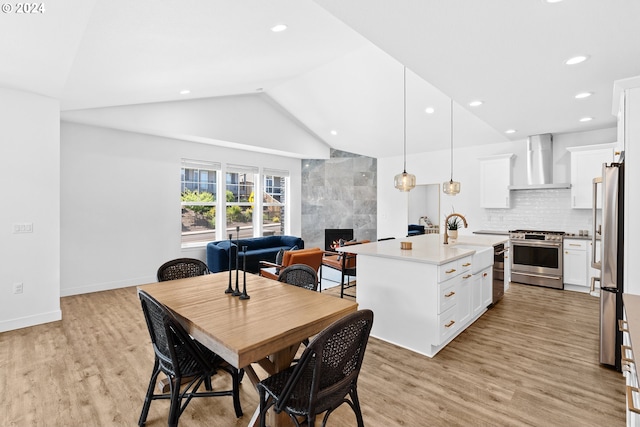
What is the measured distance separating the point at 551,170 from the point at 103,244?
7661 mm

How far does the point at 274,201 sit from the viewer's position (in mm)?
7844

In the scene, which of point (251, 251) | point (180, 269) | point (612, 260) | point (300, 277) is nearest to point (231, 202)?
point (251, 251)

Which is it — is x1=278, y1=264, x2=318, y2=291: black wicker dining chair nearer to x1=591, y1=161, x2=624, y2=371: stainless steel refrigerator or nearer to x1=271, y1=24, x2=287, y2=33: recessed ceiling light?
x1=271, y1=24, x2=287, y2=33: recessed ceiling light

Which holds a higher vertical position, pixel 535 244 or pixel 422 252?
pixel 422 252

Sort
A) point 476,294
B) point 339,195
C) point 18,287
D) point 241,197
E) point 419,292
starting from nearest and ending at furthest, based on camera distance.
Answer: point 419,292
point 18,287
point 476,294
point 241,197
point 339,195

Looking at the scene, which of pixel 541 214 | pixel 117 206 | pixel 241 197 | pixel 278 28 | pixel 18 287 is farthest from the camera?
pixel 241 197

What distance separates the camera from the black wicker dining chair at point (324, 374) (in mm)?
1419

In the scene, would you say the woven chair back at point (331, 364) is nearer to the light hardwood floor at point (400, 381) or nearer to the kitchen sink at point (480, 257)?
the light hardwood floor at point (400, 381)

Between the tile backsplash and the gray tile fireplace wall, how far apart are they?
297 centimetres

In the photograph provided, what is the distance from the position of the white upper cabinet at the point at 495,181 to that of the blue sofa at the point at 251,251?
3.88m

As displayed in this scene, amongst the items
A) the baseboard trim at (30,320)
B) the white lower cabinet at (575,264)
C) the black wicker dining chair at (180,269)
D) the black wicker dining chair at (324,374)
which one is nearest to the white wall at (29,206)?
the baseboard trim at (30,320)

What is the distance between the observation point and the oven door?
5.16 metres

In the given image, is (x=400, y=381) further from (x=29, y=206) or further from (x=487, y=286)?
(x=29, y=206)

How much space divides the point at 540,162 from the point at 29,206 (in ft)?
24.4
